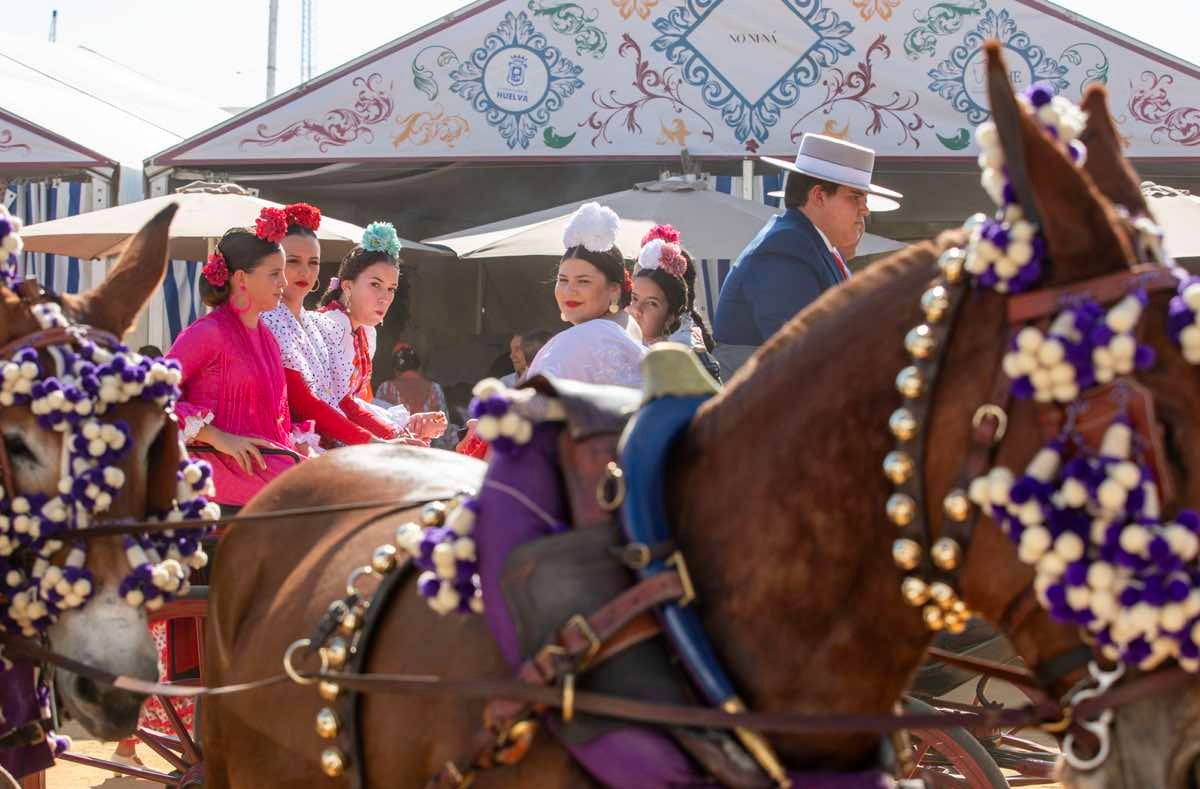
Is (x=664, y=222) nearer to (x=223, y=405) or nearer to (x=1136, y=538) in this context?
(x=223, y=405)

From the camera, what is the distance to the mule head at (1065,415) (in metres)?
1.83

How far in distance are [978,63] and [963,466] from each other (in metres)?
9.24

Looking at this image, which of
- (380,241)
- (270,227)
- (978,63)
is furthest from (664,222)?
(270,227)

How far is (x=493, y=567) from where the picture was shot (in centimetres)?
222

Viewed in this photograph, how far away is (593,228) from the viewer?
15.0 feet

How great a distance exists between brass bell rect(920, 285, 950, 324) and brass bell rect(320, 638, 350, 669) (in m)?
1.25

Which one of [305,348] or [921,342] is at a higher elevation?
[921,342]

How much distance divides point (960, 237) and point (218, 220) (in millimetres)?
6927

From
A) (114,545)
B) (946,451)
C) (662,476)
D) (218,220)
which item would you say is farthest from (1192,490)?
(218,220)

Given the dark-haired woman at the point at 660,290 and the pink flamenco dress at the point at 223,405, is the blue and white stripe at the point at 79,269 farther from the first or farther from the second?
the pink flamenco dress at the point at 223,405

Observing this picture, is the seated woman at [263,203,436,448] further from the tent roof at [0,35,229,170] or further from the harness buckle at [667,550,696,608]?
the tent roof at [0,35,229,170]

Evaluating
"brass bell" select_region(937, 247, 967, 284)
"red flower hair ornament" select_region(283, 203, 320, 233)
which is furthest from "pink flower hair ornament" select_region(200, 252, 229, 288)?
"brass bell" select_region(937, 247, 967, 284)

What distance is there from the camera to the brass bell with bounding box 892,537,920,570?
1947mm

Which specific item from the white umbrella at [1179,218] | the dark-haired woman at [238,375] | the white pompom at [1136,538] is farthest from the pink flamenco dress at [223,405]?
the white umbrella at [1179,218]
